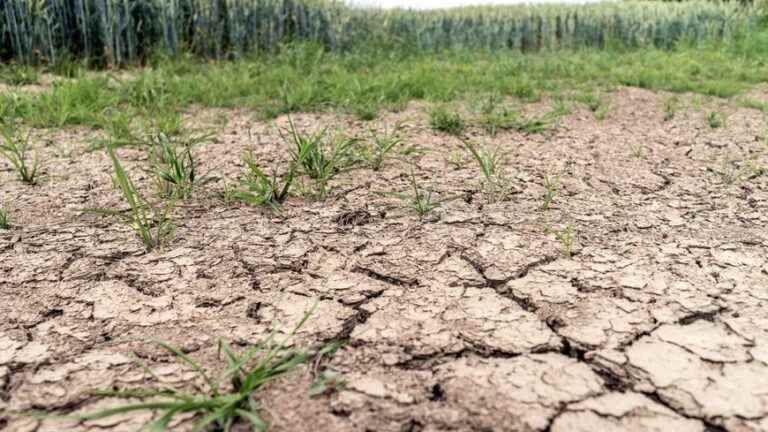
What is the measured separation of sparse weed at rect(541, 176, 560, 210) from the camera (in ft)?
7.19

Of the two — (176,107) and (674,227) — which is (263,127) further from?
(674,227)

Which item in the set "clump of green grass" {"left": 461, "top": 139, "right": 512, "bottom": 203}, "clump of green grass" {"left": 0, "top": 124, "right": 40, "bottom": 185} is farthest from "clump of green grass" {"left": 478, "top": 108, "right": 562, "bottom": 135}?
"clump of green grass" {"left": 0, "top": 124, "right": 40, "bottom": 185}

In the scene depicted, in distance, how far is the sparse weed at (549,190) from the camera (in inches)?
86.3

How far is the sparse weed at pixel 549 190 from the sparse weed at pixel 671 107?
1.66m

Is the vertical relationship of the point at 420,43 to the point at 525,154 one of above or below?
above

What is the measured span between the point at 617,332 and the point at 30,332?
1420 millimetres

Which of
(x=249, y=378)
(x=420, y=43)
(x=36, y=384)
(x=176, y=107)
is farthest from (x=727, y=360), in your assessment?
(x=420, y=43)

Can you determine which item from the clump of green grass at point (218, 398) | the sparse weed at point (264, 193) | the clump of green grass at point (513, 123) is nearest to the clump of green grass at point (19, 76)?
the sparse weed at point (264, 193)

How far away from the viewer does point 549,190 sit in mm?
2283

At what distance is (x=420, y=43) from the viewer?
7.92m

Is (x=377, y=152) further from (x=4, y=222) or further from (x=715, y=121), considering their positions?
(x=715, y=121)

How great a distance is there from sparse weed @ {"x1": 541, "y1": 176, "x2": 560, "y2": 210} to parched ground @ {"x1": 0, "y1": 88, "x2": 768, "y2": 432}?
1.3 inches

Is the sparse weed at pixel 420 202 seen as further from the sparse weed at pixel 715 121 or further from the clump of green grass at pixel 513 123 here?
the sparse weed at pixel 715 121

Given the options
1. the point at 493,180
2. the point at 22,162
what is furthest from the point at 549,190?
the point at 22,162
